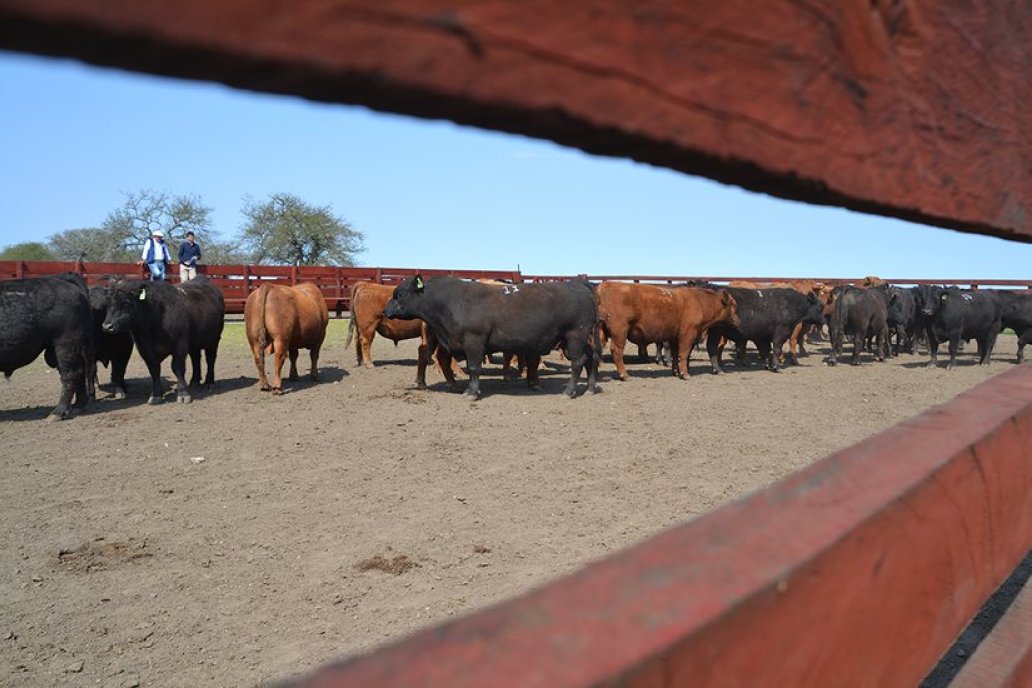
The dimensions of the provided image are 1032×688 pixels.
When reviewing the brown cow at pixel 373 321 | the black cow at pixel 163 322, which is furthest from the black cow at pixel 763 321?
the black cow at pixel 163 322

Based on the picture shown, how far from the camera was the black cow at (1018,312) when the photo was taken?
1658 cm

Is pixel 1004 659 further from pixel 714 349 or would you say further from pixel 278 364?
pixel 714 349

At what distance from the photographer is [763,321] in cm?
1488

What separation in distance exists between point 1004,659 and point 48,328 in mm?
10396

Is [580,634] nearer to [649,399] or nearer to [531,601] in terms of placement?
[531,601]

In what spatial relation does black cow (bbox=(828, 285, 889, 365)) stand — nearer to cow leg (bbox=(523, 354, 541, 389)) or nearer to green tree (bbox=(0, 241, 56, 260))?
cow leg (bbox=(523, 354, 541, 389))

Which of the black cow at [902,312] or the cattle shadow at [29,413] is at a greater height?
the black cow at [902,312]

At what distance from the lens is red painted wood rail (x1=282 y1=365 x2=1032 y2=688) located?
19.2 inches

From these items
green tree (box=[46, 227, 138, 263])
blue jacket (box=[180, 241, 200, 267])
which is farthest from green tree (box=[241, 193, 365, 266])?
blue jacket (box=[180, 241, 200, 267])

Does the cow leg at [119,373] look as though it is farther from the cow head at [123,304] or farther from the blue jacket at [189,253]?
the blue jacket at [189,253]

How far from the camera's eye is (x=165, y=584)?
410 cm

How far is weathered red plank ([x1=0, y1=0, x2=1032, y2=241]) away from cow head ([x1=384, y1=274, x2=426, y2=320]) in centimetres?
1063

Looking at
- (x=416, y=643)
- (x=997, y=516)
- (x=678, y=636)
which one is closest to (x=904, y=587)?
(x=997, y=516)

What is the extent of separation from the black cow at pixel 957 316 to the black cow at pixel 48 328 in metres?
16.6
